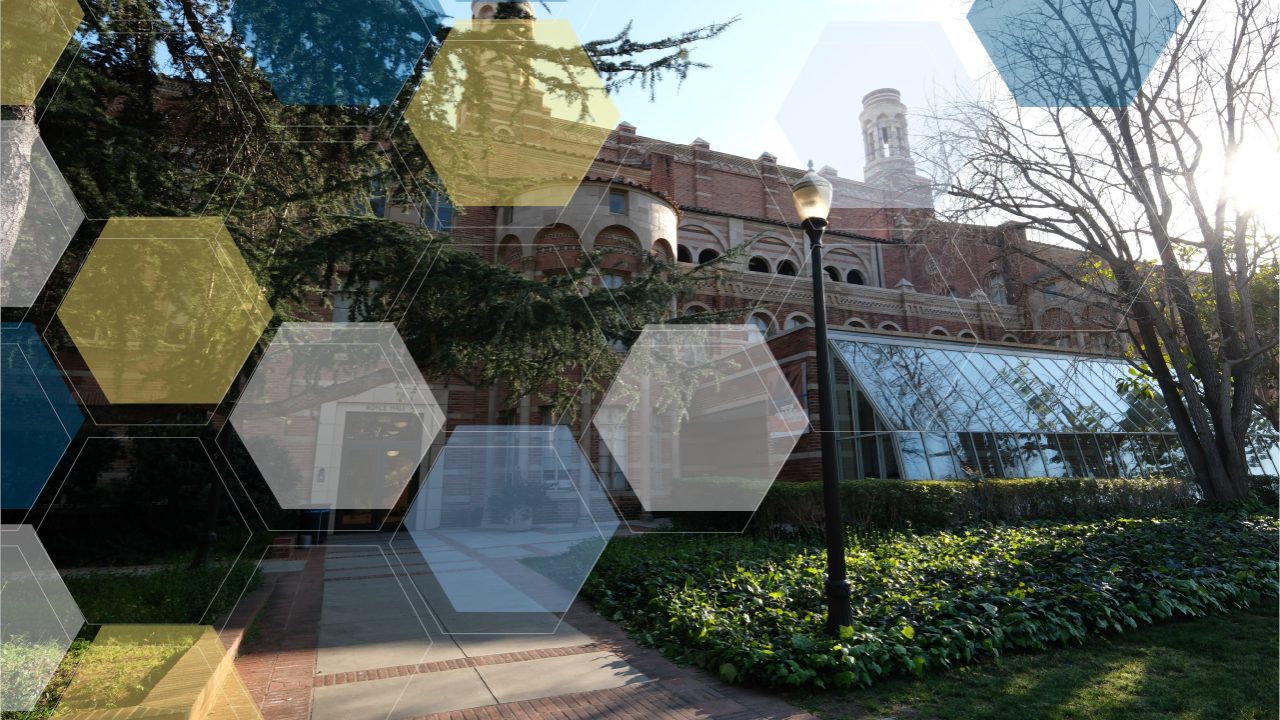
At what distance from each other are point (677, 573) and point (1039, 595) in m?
2.98

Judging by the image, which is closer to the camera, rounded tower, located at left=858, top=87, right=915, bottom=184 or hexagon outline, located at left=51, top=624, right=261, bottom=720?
hexagon outline, located at left=51, top=624, right=261, bottom=720

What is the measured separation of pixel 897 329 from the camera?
64.0 feet

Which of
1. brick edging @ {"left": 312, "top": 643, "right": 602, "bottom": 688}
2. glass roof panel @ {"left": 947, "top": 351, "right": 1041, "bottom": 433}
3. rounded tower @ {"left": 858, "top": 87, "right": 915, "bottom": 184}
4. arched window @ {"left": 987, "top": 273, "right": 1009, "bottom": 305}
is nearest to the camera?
brick edging @ {"left": 312, "top": 643, "right": 602, "bottom": 688}

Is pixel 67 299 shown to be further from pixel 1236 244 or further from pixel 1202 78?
pixel 1236 244

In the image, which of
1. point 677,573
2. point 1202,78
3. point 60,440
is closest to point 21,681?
point 677,573

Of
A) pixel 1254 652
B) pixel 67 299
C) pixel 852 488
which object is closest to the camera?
pixel 1254 652
